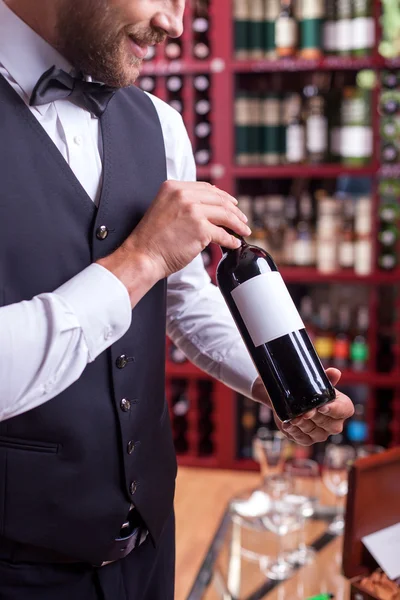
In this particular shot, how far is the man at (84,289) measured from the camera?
94cm

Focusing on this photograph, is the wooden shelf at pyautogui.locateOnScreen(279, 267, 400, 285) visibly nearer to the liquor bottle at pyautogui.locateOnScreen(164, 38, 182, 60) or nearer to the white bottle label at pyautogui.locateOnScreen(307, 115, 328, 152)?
the white bottle label at pyautogui.locateOnScreen(307, 115, 328, 152)

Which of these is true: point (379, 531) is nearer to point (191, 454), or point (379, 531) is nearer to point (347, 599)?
point (347, 599)

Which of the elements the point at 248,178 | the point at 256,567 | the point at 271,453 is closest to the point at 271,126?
the point at 248,178

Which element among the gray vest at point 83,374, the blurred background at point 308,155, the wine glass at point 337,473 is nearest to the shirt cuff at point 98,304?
the gray vest at point 83,374

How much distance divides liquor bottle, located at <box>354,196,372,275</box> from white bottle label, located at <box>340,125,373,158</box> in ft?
0.72

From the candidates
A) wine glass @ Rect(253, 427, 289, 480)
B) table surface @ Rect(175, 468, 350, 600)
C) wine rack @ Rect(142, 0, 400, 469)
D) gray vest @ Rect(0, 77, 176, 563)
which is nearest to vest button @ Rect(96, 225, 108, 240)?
gray vest @ Rect(0, 77, 176, 563)

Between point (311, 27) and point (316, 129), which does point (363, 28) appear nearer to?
point (311, 27)

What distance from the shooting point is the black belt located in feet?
3.58

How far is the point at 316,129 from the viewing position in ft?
11.4

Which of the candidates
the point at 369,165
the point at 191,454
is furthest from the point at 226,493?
the point at 369,165

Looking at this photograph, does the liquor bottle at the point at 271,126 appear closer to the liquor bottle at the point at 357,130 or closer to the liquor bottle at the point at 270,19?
the liquor bottle at the point at 270,19

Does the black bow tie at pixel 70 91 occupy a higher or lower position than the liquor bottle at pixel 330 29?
lower

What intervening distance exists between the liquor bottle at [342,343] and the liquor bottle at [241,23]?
1427mm

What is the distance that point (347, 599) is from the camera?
1.41 m
